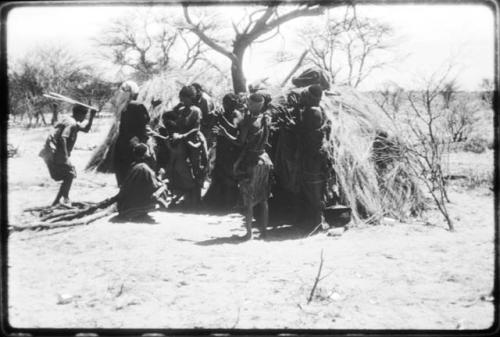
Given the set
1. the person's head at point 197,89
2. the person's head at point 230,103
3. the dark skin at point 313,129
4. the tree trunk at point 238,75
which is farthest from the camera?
the tree trunk at point 238,75

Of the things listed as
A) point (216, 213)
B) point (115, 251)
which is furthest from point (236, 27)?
point (115, 251)

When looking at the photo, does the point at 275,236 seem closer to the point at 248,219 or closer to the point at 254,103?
the point at 248,219

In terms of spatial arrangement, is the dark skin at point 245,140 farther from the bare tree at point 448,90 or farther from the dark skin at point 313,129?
the bare tree at point 448,90

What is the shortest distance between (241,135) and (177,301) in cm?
260

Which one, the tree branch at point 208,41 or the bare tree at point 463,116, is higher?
the tree branch at point 208,41

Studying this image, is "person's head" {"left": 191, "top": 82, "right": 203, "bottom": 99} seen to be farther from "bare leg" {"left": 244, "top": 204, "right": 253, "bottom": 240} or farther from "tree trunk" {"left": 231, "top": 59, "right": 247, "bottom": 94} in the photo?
"tree trunk" {"left": 231, "top": 59, "right": 247, "bottom": 94}

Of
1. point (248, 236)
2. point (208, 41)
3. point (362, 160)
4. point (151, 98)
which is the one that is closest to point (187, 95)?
point (248, 236)

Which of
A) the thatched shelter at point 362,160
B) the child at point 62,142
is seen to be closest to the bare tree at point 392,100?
the thatched shelter at point 362,160

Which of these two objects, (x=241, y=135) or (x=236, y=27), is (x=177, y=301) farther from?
(x=236, y=27)

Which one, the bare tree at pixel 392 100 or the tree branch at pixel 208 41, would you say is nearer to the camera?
the bare tree at pixel 392 100

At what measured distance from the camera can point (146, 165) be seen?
23.4 ft

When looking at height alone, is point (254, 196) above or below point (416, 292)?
above

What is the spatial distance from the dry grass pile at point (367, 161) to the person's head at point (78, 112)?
337 cm

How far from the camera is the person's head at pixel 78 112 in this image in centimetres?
770
